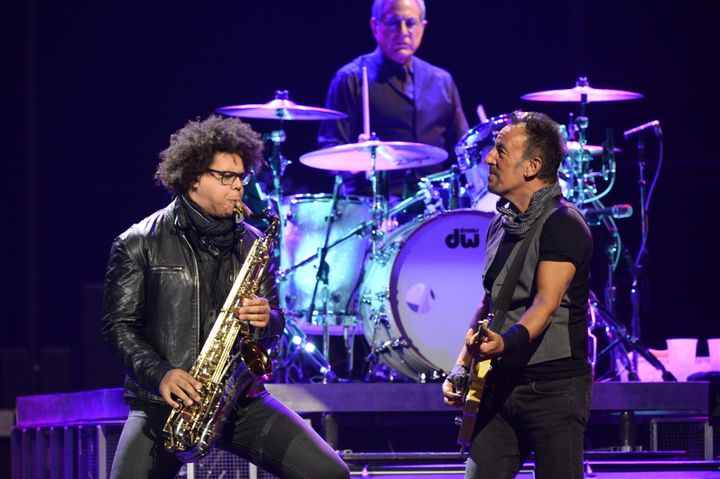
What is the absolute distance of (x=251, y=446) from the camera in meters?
4.46

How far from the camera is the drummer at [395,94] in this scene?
872 centimetres

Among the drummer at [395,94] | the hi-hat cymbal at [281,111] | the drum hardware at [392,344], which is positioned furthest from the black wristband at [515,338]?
the drummer at [395,94]

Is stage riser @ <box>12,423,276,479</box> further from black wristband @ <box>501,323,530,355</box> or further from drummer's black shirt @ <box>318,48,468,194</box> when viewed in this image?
drummer's black shirt @ <box>318,48,468,194</box>

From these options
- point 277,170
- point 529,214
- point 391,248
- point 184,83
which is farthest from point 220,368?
point 184,83

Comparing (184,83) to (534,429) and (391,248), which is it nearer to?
(391,248)

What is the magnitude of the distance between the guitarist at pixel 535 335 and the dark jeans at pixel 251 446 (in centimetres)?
59

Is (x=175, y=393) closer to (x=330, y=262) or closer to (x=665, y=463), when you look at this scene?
(x=665, y=463)

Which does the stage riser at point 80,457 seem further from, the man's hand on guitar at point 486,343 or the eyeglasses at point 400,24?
the eyeglasses at point 400,24

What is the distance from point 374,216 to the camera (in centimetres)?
766

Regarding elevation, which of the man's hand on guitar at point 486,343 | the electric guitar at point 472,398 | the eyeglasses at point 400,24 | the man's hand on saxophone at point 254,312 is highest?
the eyeglasses at point 400,24

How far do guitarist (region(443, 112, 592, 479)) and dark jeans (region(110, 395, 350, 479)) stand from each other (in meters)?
0.59

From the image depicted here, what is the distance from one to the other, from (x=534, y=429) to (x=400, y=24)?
16.5 ft

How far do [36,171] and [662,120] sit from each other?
574 centimetres

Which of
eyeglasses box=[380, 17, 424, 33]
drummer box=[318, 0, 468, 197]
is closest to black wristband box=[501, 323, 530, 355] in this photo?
drummer box=[318, 0, 468, 197]
